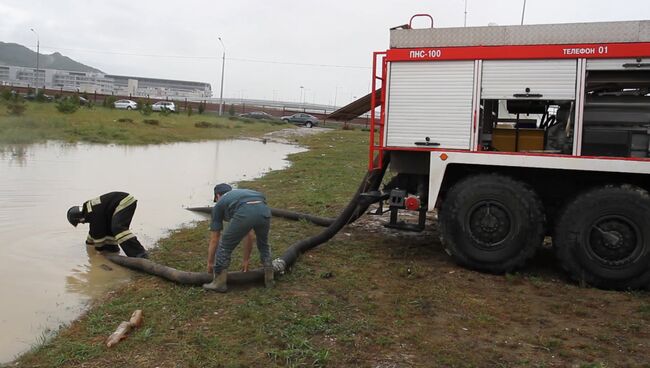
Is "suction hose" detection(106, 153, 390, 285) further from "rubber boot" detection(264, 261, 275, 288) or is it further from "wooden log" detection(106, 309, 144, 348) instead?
"wooden log" detection(106, 309, 144, 348)

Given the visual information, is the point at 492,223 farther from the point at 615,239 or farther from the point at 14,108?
the point at 14,108

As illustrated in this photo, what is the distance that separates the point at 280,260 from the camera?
22.2ft

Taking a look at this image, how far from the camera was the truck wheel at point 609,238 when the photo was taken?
20.4 ft

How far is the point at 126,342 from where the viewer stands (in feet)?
15.8

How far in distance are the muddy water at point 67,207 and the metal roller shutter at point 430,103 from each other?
12.8 feet

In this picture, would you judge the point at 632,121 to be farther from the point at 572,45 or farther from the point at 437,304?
the point at 437,304

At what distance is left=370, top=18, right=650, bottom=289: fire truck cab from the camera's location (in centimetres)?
630

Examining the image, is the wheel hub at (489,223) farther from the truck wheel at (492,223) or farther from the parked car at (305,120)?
the parked car at (305,120)

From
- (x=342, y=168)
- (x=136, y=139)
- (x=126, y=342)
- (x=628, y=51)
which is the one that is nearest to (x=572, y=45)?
(x=628, y=51)

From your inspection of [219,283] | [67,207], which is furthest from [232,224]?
[67,207]

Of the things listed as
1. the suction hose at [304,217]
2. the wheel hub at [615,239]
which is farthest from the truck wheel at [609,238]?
the suction hose at [304,217]

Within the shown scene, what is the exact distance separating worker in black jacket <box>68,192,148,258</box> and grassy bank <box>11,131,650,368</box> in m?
0.42

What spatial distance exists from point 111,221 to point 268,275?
2.86m

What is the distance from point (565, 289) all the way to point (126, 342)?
15.2 ft
